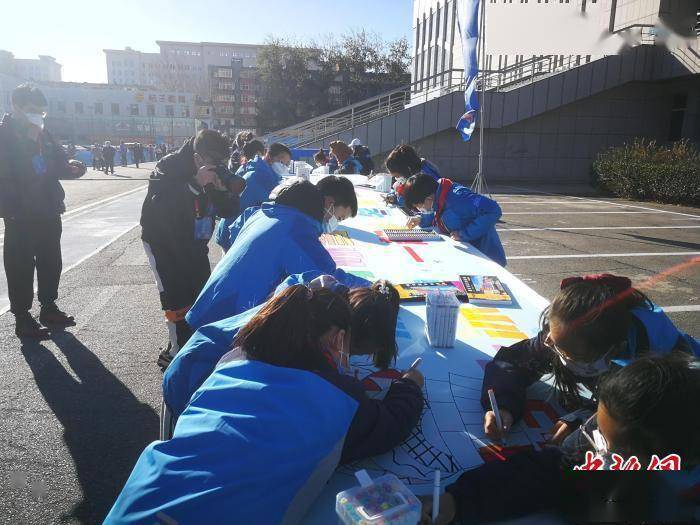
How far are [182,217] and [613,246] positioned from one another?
6.89 meters

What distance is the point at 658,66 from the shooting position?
16.2 m

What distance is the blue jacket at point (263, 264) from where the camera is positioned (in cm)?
223

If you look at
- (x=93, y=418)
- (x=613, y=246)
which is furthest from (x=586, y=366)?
(x=613, y=246)

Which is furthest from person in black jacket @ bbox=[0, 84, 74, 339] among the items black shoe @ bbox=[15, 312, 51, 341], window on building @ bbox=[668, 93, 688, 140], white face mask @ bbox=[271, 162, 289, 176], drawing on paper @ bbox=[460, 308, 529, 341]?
window on building @ bbox=[668, 93, 688, 140]

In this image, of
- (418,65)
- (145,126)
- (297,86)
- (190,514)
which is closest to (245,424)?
(190,514)

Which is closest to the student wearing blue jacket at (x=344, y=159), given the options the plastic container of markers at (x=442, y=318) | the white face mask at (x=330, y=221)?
the white face mask at (x=330, y=221)

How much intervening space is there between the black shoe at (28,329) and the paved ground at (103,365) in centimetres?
11

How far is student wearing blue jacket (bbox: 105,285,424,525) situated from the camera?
103cm

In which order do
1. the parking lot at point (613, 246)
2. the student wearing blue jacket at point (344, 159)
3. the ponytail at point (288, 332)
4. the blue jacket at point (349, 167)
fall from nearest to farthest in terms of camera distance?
the ponytail at point (288, 332), the parking lot at point (613, 246), the student wearing blue jacket at point (344, 159), the blue jacket at point (349, 167)

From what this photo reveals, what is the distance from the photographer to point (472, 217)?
387cm

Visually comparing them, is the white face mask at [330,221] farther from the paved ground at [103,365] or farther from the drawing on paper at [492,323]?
the paved ground at [103,365]

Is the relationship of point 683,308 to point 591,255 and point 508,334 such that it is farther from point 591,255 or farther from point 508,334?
point 508,334

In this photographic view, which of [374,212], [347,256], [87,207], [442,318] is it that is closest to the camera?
[442,318]

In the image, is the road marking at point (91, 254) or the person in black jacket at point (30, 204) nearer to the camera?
the person in black jacket at point (30, 204)
